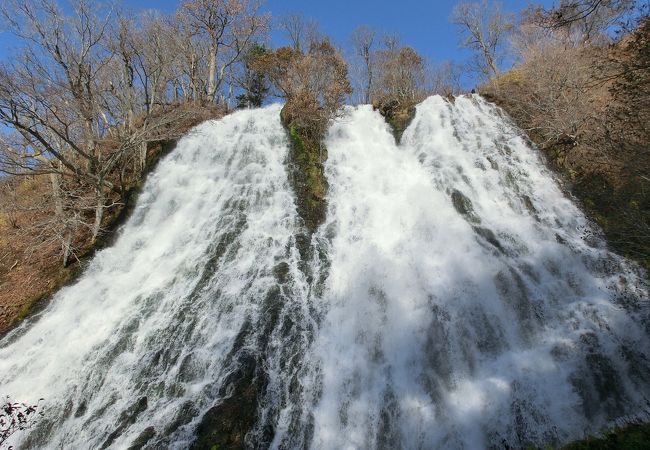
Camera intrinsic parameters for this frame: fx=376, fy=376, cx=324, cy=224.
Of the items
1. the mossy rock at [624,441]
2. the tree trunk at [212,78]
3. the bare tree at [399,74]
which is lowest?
the mossy rock at [624,441]

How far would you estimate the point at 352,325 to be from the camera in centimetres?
904

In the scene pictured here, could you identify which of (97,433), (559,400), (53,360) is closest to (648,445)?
(559,400)

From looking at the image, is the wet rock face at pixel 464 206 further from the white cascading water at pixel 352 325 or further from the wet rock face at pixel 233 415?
the wet rock face at pixel 233 415

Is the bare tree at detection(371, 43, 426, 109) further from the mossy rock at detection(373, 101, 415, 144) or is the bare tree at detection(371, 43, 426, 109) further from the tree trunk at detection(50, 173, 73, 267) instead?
the tree trunk at detection(50, 173, 73, 267)

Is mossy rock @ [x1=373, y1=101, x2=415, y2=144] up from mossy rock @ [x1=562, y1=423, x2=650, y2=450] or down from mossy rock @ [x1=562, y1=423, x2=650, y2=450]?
up

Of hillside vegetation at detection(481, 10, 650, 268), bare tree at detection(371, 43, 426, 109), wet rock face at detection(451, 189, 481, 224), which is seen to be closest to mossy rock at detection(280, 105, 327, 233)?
wet rock face at detection(451, 189, 481, 224)

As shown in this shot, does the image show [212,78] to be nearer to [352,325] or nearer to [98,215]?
[98,215]

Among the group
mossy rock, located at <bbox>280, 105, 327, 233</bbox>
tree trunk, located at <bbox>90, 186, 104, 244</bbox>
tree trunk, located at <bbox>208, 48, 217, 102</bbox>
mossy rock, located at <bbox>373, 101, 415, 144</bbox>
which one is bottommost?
tree trunk, located at <bbox>90, 186, 104, 244</bbox>

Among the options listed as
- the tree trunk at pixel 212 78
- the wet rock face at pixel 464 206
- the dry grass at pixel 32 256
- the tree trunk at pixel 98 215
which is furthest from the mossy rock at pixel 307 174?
the tree trunk at pixel 212 78

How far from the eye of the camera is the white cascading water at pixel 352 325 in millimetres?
7172

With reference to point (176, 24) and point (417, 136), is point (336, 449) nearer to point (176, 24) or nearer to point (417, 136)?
point (417, 136)

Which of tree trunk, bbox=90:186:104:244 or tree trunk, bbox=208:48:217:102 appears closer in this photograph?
tree trunk, bbox=90:186:104:244

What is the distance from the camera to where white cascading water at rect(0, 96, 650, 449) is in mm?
7172

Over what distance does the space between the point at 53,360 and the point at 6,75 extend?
342 inches
